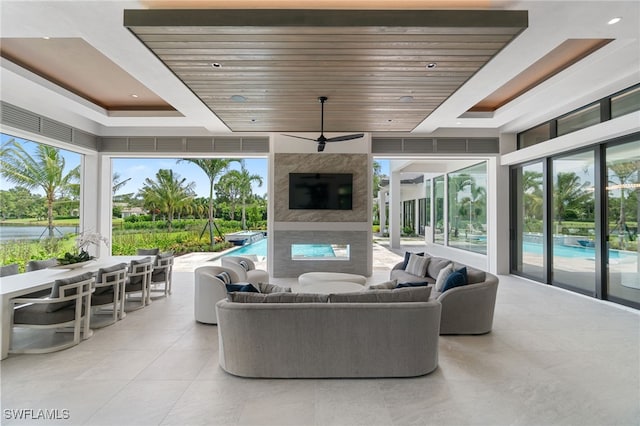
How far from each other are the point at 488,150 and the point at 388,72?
18.4 feet

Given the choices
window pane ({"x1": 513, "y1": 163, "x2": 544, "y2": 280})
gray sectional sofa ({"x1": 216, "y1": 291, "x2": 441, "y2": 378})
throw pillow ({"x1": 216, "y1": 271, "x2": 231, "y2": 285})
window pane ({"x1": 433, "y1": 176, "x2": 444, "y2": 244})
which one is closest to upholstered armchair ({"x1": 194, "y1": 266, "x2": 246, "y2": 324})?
throw pillow ({"x1": 216, "y1": 271, "x2": 231, "y2": 285})

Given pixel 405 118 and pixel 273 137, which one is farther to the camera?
pixel 273 137

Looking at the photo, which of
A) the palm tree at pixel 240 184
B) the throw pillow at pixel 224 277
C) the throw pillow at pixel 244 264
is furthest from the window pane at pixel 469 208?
the palm tree at pixel 240 184

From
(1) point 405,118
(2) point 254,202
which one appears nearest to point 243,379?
(1) point 405,118

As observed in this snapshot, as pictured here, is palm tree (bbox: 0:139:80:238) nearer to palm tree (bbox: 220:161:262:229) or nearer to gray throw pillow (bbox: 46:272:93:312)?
gray throw pillow (bbox: 46:272:93:312)

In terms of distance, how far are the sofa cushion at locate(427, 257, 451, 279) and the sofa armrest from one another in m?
1.17

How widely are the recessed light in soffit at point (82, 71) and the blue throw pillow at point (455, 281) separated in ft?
19.3

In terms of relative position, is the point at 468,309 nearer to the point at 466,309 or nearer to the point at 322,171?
the point at 466,309

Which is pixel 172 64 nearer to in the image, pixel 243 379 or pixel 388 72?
pixel 388 72

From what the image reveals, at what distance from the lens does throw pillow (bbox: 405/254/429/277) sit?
18.6ft

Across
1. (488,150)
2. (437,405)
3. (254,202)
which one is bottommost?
(437,405)

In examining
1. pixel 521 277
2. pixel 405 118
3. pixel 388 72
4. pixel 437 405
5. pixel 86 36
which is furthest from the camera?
pixel 521 277

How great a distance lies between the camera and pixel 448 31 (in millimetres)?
2969

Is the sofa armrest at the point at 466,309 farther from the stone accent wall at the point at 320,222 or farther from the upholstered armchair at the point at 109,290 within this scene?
the upholstered armchair at the point at 109,290
